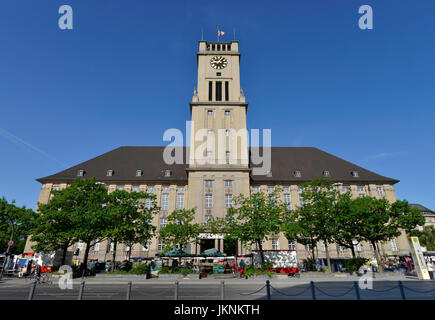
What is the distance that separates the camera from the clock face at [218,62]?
52147 millimetres

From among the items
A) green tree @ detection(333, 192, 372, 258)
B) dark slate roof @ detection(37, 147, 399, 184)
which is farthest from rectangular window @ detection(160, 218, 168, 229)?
green tree @ detection(333, 192, 372, 258)

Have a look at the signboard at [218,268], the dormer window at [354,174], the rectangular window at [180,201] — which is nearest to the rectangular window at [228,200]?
the rectangular window at [180,201]

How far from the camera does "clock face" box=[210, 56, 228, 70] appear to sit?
171 feet

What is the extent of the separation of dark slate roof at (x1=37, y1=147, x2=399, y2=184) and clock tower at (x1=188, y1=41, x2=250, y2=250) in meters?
5.09

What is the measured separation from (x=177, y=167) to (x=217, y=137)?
37.6 feet

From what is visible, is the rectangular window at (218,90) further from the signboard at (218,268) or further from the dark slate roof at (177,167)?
the signboard at (218,268)

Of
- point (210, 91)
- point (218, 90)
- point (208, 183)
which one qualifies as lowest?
point (208, 183)

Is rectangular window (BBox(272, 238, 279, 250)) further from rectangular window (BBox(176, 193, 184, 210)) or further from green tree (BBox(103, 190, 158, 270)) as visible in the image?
green tree (BBox(103, 190, 158, 270))

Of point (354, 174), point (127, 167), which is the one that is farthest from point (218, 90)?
point (354, 174)

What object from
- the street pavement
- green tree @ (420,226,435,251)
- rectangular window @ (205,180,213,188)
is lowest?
the street pavement

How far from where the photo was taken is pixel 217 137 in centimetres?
4562

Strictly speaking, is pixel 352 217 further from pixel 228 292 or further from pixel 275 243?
pixel 228 292
